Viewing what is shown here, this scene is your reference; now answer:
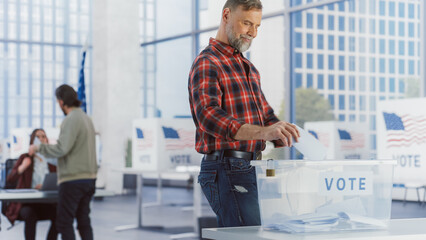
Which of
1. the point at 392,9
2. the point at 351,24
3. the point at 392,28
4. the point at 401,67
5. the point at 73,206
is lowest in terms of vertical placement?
the point at 73,206

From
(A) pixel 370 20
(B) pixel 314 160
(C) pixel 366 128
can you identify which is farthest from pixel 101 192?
(A) pixel 370 20

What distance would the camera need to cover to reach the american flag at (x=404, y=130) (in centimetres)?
595

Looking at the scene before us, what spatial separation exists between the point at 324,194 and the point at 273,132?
23cm

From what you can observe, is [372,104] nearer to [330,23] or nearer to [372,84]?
[372,84]

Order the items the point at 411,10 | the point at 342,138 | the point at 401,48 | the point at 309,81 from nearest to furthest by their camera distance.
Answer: the point at 342,138, the point at 411,10, the point at 401,48, the point at 309,81

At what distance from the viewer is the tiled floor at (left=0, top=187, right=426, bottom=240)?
749cm

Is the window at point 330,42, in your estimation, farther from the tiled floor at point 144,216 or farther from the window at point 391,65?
the tiled floor at point 144,216

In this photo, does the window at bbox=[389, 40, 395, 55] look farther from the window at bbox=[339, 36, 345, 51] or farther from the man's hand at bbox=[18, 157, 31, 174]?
the man's hand at bbox=[18, 157, 31, 174]

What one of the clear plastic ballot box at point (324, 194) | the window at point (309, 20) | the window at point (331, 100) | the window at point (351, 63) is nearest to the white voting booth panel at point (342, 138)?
the window at point (351, 63)

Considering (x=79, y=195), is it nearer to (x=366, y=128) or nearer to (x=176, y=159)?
(x=176, y=159)

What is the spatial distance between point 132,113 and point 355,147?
5.85 m

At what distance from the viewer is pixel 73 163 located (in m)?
4.74

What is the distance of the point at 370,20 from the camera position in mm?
12078

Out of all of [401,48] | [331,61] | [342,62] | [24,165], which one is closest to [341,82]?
[342,62]
